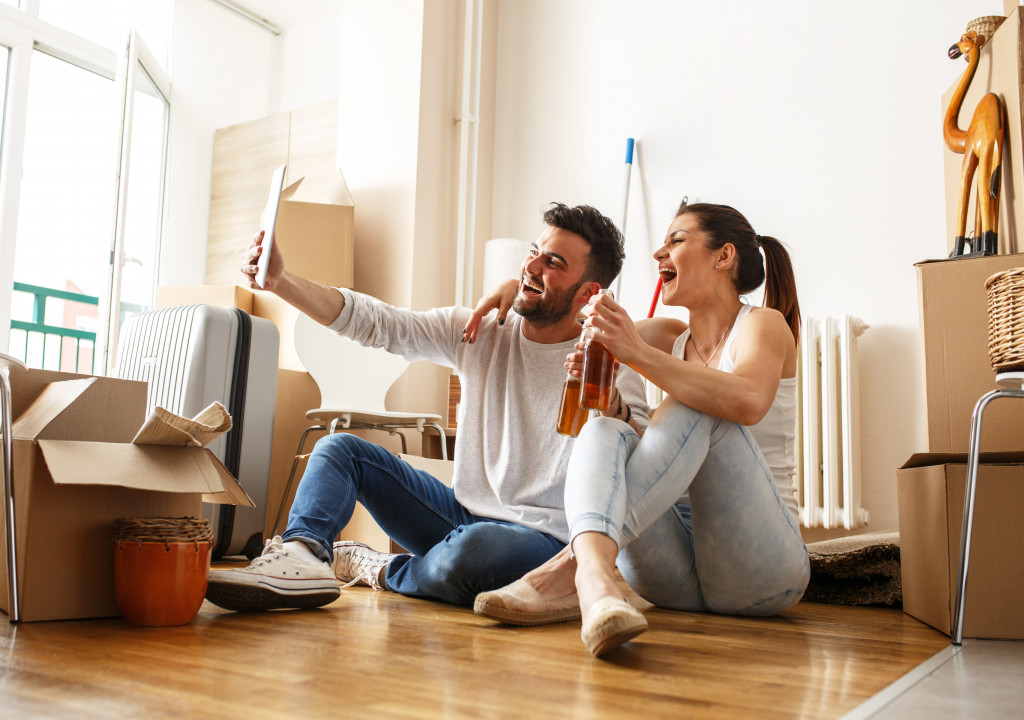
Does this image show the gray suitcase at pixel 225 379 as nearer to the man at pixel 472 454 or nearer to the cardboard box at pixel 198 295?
the cardboard box at pixel 198 295

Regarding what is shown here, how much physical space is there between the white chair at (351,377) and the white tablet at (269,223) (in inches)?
51.2

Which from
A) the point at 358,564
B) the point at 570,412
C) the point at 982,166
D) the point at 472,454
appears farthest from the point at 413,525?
the point at 982,166

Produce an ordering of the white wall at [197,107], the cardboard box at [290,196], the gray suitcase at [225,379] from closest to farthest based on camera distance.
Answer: the gray suitcase at [225,379], the cardboard box at [290,196], the white wall at [197,107]

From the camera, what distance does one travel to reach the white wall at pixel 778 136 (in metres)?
2.74

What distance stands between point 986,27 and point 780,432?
1239 mm

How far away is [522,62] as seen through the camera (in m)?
3.69

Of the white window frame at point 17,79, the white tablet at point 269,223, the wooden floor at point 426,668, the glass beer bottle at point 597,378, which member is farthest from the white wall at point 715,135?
the white tablet at point 269,223

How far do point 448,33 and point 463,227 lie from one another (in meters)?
0.82

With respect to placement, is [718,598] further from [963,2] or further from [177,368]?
[963,2]

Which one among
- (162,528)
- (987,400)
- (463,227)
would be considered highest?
(463,227)

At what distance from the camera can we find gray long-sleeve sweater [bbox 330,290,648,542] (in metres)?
1.68

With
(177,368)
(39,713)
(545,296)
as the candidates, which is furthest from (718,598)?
(177,368)

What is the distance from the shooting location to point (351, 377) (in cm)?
304

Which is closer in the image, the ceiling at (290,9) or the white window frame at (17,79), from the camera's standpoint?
the white window frame at (17,79)
